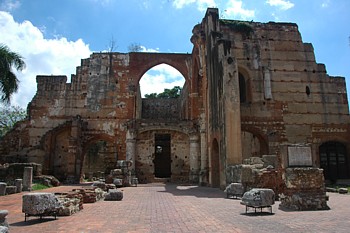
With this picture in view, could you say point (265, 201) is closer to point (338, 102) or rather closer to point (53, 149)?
point (338, 102)

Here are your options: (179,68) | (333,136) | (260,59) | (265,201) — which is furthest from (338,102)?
(265,201)

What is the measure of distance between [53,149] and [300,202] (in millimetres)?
22232

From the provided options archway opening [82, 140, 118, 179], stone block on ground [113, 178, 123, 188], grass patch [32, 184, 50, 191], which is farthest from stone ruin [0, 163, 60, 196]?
archway opening [82, 140, 118, 179]

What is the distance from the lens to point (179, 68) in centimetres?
2888

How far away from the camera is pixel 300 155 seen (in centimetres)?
893

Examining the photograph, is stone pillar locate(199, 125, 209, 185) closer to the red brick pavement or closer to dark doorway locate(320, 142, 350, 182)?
dark doorway locate(320, 142, 350, 182)

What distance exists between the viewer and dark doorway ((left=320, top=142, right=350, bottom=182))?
70.8ft

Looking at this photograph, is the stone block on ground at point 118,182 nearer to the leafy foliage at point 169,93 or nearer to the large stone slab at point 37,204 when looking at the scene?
the large stone slab at point 37,204

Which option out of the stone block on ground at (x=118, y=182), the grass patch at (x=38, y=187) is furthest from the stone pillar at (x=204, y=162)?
the grass patch at (x=38, y=187)

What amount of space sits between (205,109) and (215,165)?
450 centimetres

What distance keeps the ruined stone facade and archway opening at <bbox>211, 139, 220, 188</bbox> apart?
6 cm

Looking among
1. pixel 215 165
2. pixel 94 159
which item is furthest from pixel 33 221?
pixel 94 159

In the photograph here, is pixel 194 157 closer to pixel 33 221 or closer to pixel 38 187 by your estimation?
pixel 38 187

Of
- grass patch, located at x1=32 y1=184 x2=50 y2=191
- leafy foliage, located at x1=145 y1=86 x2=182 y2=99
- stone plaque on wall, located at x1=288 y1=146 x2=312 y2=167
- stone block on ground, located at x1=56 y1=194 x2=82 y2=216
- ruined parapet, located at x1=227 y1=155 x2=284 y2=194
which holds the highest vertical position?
leafy foliage, located at x1=145 y1=86 x2=182 y2=99
